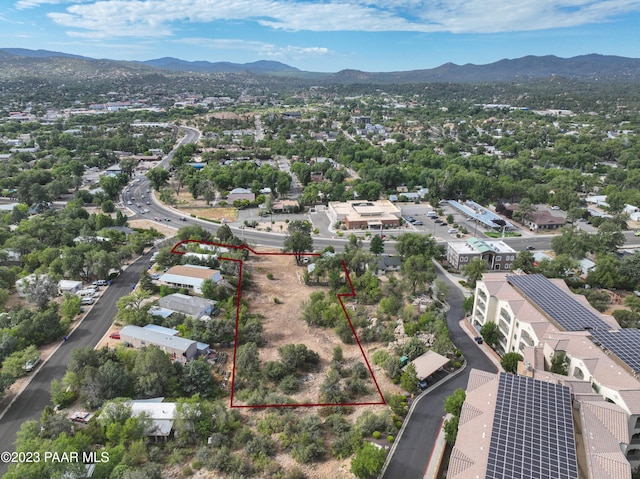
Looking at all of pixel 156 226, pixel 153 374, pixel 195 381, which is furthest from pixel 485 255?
pixel 156 226

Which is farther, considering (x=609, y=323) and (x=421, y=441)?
(x=609, y=323)

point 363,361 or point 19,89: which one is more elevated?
point 19,89

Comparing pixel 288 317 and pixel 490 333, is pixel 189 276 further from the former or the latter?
pixel 490 333

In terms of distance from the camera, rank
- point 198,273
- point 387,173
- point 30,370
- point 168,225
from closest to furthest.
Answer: point 30,370 → point 198,273 → point 168,225 → point 387,173

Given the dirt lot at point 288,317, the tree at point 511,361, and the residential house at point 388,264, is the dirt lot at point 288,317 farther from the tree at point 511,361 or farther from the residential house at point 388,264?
the tree at point 511,361

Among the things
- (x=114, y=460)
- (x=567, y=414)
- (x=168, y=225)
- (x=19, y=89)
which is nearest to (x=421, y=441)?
(x=567, y=414)

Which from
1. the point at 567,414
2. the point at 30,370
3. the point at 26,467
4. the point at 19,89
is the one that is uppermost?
the point at 19,89

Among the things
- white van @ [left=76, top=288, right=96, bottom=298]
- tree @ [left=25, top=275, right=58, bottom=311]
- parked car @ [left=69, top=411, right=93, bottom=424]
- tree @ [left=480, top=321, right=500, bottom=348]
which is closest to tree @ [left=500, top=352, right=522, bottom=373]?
tree @ [left=480, top=321, right=500, bottom=348]

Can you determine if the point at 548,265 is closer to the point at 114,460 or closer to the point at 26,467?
the point at 114,460
